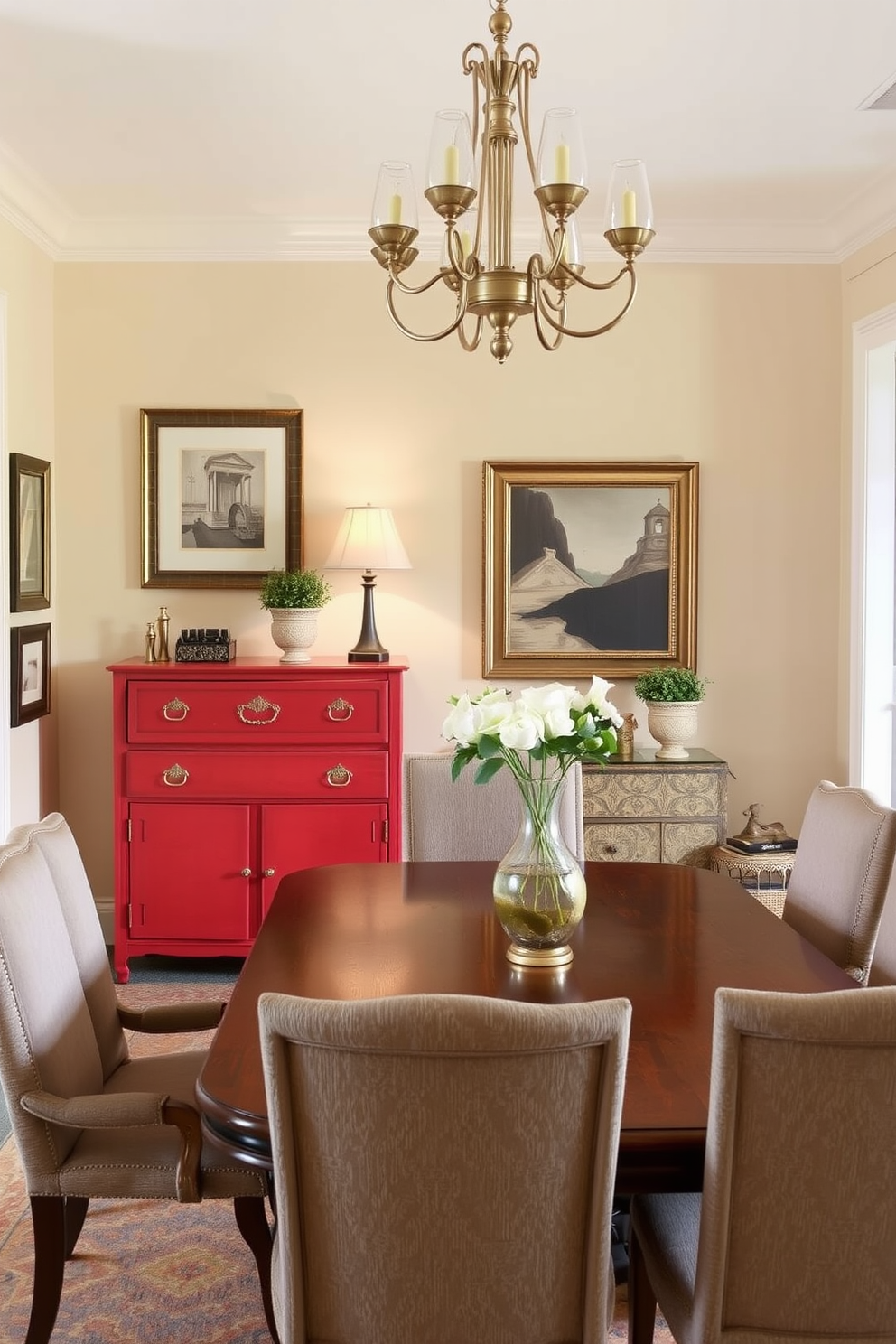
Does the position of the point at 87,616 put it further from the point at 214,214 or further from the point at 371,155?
the point at 371,155

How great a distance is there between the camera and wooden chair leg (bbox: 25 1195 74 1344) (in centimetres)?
203

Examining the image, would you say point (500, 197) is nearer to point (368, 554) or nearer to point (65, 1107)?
point (65, 1107)

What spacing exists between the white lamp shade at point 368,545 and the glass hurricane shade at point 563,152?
2279mm

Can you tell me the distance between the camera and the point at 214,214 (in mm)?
4434

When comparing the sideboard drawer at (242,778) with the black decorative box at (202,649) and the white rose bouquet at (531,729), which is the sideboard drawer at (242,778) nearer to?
the black decorative box at (202,649)

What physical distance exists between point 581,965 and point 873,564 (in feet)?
9.14

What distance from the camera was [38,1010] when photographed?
1.97 meters

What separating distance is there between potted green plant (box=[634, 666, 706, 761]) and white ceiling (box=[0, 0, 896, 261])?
5.48 feet

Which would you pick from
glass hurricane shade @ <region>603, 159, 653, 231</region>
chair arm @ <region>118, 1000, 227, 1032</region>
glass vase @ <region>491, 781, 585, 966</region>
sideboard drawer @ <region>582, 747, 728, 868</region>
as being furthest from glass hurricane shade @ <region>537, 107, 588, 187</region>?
sideboard drawer @ <region>582, 747, 728, 868</region>

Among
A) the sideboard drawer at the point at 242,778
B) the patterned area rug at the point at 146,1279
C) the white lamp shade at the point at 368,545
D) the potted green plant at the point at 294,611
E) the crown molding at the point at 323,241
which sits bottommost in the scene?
the patterned area rug at the point at 146,1279

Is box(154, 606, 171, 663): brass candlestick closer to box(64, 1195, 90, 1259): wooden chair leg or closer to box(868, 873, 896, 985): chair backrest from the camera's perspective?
box(64, 1195, 90, 1259): wooden chair leg

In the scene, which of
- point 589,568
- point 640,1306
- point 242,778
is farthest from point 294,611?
point 640,1306

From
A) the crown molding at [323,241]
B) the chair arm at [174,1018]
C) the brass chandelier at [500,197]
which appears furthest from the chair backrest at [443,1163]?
the crown molding at [323,241]

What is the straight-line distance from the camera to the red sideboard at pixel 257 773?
4223mm
